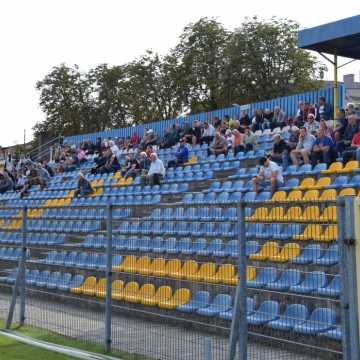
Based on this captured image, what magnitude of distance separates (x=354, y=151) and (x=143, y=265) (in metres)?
6.36

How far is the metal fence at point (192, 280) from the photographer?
6.00 meters

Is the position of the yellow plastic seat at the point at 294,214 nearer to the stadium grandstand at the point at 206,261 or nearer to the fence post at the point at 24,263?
the stadium grandstand at the point at 206,261

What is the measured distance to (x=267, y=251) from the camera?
671 centimetres

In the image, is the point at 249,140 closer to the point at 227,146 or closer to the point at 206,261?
the point at 227,146

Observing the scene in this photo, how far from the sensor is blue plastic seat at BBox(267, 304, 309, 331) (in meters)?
5.92

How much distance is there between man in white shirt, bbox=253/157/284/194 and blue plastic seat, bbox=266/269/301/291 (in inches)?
234

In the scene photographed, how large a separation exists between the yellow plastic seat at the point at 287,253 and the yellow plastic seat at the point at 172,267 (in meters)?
1.33

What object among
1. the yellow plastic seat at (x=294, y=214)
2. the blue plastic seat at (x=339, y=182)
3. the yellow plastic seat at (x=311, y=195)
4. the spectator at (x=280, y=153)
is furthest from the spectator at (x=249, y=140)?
the yellow plastic seat at (x=294, y=214)

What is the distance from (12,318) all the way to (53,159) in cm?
2111

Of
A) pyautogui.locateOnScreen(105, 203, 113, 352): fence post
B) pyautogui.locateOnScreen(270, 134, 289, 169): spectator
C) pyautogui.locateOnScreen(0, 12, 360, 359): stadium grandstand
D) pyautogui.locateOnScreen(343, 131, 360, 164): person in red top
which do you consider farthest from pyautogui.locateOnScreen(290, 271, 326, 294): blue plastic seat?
pyautogui.locateOnScreen(270, 134, 289, 169): spectator

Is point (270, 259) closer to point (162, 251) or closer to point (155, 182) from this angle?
point (162, 251)

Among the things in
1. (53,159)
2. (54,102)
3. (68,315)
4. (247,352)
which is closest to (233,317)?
(247,352)

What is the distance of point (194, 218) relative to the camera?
7.18m

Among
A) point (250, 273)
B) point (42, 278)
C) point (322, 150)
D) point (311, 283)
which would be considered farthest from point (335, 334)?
point (322, 150)
